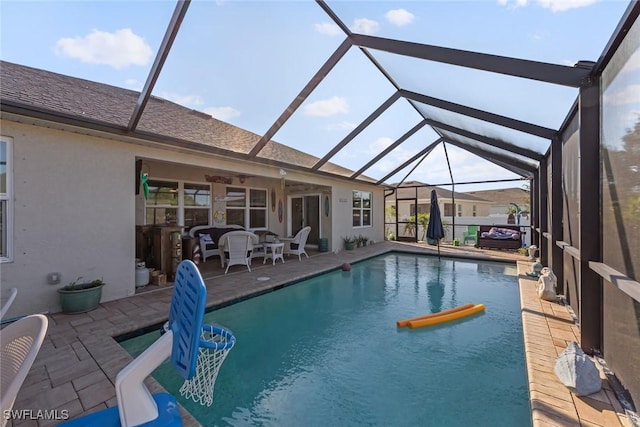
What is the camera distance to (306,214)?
11906 mm

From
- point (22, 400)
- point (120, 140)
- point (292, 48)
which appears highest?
point (292, 48)

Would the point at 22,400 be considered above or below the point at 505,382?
above

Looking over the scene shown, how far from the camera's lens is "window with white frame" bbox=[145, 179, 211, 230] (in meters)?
7.84

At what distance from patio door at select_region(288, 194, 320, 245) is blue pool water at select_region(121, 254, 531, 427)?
5.57m

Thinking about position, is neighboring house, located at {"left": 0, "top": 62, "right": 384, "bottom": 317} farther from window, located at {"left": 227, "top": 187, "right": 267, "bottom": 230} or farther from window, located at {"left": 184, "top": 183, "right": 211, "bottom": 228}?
window, located at {"left": 227, "top": 187, "right": 267, "bottom": 230}

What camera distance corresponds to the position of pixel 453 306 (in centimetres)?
544

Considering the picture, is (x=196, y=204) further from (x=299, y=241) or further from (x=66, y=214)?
(x=66, y=214)

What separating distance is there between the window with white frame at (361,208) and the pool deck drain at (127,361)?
7.45 meters

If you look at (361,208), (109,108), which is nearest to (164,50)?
(109,108)

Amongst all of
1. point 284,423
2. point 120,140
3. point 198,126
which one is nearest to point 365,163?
point 198,126

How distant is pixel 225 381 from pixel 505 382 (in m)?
3.05

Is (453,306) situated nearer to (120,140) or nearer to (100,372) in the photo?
(100,372)

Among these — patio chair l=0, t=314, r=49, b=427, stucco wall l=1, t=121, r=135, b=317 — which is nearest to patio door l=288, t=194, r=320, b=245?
stucco wall l=1, t=121, r=135, b=317

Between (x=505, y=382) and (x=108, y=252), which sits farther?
(x=108, y=252)
